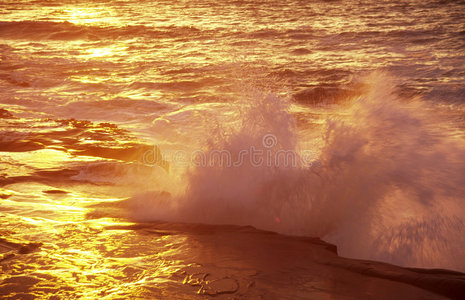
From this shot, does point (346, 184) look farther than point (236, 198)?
No

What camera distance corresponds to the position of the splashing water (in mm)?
3910

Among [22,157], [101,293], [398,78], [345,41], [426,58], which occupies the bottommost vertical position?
[101,293]

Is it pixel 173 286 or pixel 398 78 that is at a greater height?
pixel 398 78

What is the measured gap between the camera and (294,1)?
27125 millimetres

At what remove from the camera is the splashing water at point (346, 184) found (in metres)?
3.91

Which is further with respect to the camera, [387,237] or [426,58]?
[426,58]

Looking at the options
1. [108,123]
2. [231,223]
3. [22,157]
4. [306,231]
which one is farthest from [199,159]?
[108,123]

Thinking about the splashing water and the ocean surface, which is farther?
the splashing water

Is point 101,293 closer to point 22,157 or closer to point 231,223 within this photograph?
point 231,223

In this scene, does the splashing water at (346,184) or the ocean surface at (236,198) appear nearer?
the ocean surface at (236,198)

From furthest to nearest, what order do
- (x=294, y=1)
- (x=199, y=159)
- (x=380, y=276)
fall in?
(x=294, y=1) → (x=199, y=159) → (x=380, y=276)

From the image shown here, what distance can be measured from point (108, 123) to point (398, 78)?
21.0 feet

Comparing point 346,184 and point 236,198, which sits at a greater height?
point 346,184

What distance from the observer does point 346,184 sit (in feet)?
14.5
